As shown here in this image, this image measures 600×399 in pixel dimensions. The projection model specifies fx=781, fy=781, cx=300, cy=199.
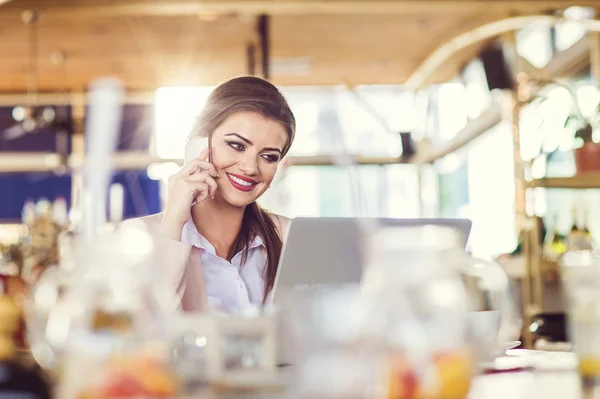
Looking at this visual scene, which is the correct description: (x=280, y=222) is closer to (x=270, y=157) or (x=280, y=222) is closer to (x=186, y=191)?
(x=270, y=157)

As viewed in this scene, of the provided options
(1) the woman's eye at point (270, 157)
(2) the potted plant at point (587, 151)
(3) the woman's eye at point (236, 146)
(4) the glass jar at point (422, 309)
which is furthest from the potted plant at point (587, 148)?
(4) the glass jar at point (422, 309)

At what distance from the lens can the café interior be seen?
30.8 inches

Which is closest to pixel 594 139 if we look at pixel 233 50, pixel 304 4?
pixel 304 4

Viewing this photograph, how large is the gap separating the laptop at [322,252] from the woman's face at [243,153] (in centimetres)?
74

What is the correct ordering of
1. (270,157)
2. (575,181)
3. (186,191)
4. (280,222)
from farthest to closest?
(575,181), (280,222), (270,157), (186,191)

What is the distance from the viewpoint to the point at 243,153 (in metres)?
2.25

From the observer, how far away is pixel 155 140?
9414 mm

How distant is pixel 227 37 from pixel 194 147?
5007 mm

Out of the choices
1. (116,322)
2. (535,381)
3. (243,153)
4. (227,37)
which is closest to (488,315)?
(535,381)

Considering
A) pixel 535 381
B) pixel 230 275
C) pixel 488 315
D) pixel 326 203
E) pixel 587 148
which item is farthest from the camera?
pixel 326 203

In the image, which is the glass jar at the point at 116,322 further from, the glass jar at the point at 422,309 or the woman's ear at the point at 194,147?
the woman's ear at the point at 194,147

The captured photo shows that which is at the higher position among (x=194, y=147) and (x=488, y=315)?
(x=194, y=147)

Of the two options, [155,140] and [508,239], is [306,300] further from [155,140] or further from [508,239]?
[155,140]

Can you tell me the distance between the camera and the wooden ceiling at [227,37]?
5781 millimetres
